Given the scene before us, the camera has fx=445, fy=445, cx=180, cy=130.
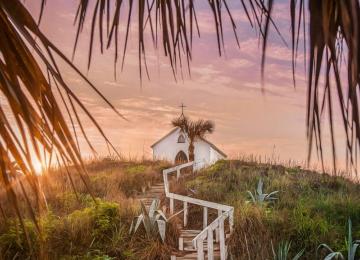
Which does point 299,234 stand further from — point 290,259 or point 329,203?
point 329,203

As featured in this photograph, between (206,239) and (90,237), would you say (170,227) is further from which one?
(90,237)

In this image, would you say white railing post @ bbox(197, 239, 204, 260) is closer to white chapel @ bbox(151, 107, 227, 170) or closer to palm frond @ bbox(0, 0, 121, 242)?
palm frond @ bbox(0, 0, 121, 242)

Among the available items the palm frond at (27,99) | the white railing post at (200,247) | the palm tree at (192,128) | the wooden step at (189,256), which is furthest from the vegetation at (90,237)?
the palm tree at (192,128)

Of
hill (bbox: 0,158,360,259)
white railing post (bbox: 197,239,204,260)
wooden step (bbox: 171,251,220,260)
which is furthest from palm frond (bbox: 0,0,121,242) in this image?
wooden step (bbox: 171,251,220,260)

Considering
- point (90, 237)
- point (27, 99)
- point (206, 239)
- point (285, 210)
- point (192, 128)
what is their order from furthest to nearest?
point (192, 128) < point (285, 210) < point (206, 239) < point (90, 237) < point (27, 99)

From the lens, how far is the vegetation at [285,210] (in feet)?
19.9

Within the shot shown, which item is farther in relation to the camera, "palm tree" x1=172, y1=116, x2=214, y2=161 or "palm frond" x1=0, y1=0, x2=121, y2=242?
"palm tree" x1=172, y1=116, x2=214, y2=161

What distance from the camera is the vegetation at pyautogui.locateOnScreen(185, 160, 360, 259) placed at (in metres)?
6.05

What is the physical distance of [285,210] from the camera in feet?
23.0

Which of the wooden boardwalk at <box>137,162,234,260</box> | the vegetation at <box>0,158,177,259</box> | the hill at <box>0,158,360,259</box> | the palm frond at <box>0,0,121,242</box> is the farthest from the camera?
the hill at <box>0,158,360,259</box>

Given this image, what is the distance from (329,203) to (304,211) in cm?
112

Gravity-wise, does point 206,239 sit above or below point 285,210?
below

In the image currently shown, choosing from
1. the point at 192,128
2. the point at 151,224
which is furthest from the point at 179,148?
the point at 151,224

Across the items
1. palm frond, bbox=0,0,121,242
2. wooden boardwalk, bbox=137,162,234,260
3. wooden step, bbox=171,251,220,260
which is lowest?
wooden step, bbox=171,251,220,260
